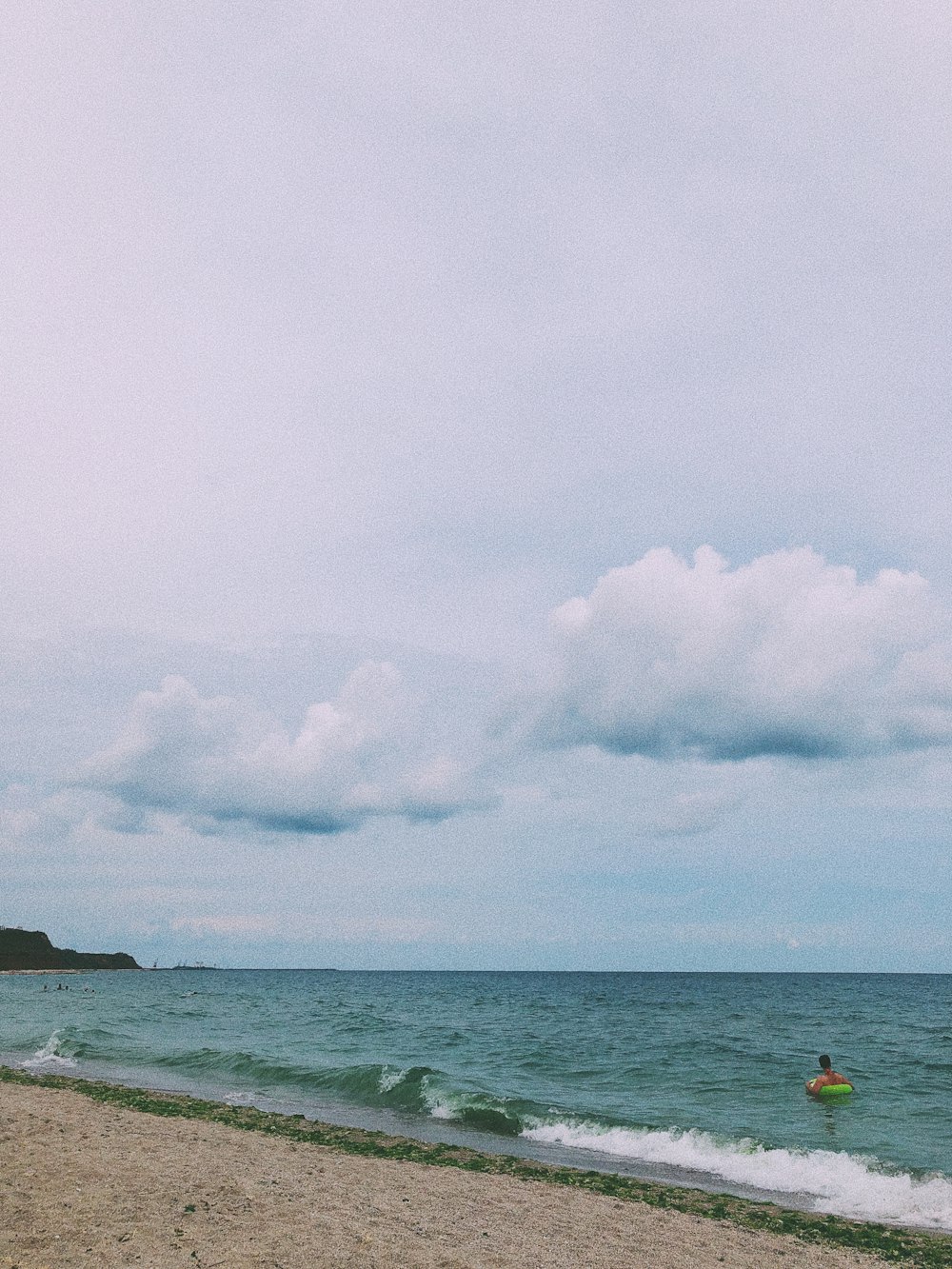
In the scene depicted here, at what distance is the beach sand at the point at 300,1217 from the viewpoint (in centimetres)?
1052

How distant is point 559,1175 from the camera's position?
16828 millimetres

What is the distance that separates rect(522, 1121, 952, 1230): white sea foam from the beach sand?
4.15 m

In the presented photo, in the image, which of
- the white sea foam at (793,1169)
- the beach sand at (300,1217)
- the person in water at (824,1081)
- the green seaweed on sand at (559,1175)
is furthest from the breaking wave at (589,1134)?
the person in water at (824,1081)

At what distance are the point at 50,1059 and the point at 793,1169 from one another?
87.9ft

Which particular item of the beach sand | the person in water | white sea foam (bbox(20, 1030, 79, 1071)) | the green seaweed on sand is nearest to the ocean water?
white sea foam (bbox(20, 1030, 79, 1071))

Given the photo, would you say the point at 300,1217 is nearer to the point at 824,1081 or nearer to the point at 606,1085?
the point at 606,1085

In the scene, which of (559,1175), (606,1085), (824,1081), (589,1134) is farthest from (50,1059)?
(824,1081)

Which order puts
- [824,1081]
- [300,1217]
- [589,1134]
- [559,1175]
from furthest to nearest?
[824,1081] → [589,1134] → [559,1175] → [300,1217]

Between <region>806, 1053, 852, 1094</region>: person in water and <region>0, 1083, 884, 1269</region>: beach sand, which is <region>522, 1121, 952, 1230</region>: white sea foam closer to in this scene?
<region>0, 1083, 884, 1269</region>: beach sand

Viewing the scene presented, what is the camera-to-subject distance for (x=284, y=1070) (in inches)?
1162

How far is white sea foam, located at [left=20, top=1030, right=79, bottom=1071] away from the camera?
30.5 metres

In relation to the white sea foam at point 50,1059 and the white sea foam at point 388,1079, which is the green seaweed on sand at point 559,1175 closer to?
the white sea foam at point 388,1079

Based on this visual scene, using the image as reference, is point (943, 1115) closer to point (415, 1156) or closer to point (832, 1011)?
point (415, 1156)

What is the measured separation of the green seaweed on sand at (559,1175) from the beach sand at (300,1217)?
0.59 metres
